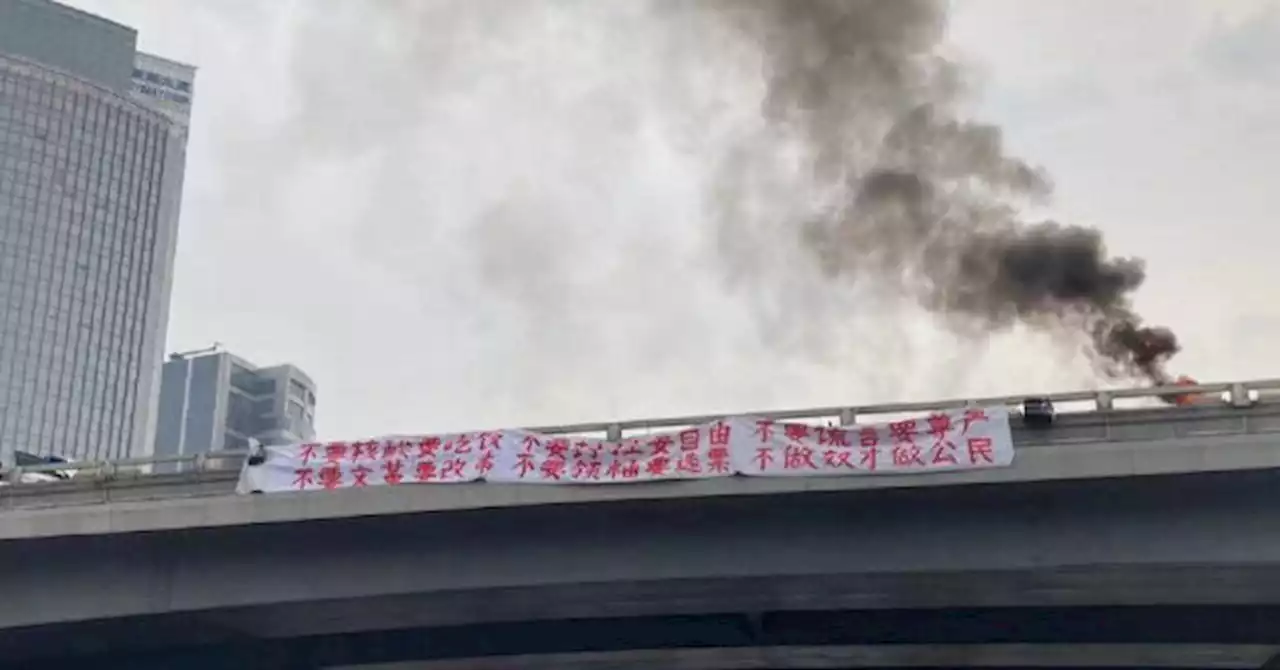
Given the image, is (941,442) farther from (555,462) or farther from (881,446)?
(555,462)

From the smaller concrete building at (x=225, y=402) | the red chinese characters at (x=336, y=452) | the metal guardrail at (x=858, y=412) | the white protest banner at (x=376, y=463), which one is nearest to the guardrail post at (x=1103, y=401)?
the metal guardrail at (x=858, y=412)

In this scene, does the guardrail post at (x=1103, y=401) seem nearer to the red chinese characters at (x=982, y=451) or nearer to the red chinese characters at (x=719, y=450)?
the red chinese characters at (x=982, y=451)

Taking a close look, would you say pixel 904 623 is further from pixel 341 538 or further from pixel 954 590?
pixel 341 538

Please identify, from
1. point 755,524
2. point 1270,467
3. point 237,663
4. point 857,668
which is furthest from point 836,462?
point 237,663

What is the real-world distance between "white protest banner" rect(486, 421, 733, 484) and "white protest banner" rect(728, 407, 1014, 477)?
0.34 metres

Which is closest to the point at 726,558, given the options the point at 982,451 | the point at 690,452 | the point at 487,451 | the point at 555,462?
the point at 690,452

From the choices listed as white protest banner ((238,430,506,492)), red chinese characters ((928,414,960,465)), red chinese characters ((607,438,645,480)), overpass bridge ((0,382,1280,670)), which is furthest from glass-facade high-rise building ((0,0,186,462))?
red chinese characters ((928,414,960,465))

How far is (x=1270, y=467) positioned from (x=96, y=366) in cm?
12683

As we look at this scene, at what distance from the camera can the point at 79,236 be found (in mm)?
→ 131875

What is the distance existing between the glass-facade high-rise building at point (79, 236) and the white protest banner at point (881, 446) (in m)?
114

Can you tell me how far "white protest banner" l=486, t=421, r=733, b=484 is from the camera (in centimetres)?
2022

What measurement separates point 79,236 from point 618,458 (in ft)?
400

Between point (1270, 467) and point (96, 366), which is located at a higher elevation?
point (96, 366)

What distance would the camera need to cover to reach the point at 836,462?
19812mm
